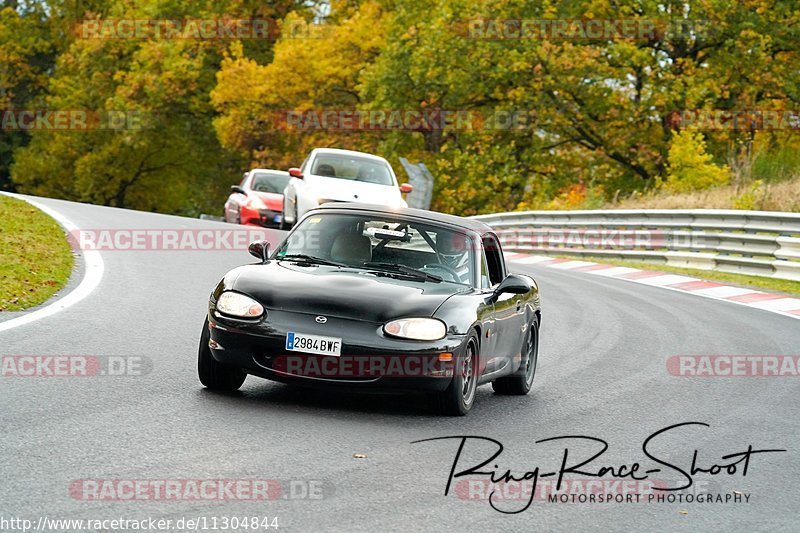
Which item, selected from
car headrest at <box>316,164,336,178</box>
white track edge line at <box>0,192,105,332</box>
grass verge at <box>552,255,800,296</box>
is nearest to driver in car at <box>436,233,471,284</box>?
white track edge line at <box>0,192,105,332</box>

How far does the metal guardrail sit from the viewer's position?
2259 cm

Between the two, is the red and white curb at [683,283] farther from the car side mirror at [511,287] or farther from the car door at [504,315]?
the car side mirror at [511,287]

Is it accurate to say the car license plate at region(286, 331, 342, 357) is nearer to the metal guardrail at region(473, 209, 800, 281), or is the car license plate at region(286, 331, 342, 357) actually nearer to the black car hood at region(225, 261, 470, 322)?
the black car hood at region(225, 261, 470, 322)

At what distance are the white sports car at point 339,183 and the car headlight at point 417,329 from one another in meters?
15.1

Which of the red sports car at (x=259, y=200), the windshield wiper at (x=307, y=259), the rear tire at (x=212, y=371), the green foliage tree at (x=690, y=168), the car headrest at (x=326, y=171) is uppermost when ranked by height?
the windshield wiper at (x=307, y=259)

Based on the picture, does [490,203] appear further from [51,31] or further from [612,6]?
[51,31]

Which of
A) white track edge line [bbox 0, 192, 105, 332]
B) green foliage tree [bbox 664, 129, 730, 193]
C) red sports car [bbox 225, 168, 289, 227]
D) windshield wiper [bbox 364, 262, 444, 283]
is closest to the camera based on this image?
windshield wiper [bbox 364, 262, 444, 283]

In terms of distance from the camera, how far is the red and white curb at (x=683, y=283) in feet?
62.2

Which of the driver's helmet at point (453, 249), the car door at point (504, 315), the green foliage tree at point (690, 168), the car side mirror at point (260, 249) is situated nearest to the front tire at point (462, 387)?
the car door at point (504, 315)

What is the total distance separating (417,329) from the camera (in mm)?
8242

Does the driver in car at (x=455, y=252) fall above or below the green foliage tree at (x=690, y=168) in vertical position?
above

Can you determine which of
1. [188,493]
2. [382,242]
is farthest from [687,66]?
[188,493]

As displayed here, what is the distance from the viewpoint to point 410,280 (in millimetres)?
8930

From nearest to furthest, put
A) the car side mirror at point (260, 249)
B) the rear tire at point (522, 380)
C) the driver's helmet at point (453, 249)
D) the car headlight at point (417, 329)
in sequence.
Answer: the car headlight at point (417, 329) → the driver's helmet at point (453, 249) → the car side mirror at point (260, 249) → the rear tire at point (522, 380)
